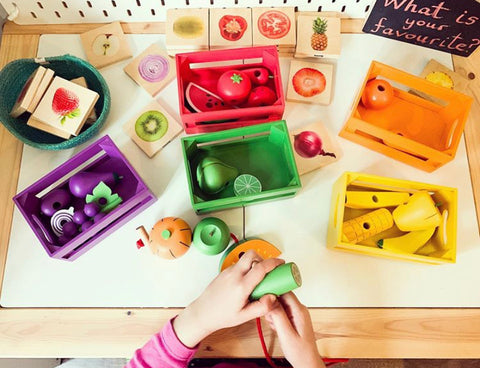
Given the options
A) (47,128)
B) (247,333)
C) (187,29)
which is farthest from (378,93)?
(47,128)

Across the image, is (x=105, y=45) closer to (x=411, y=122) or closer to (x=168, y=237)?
(x=168, y=237)

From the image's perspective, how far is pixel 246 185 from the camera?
759 millimetres

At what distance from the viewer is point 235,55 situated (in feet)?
2.61

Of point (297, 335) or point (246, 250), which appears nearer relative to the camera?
point (297, 335)

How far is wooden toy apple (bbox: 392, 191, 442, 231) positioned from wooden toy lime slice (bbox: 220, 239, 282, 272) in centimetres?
24

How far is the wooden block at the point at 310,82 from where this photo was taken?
2.77ft

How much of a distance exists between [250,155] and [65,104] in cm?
38

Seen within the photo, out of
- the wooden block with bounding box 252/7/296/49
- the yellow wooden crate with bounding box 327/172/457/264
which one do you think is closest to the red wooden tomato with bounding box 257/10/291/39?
the wooden block with bounding box 252/7/296/49

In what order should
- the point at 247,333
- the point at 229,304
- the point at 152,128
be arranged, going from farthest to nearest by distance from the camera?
the point at 152,128
the point at 247,333
the point at 229,304

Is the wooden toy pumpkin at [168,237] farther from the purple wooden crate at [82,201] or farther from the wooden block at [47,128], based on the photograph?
the wooden block at [47,128]

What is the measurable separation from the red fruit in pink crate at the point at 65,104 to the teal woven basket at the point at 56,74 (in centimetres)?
4

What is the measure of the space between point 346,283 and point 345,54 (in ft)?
1.62

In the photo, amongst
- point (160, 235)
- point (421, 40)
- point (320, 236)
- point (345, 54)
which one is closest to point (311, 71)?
point (345, 54)

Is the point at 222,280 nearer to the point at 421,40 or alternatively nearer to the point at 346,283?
the point at 346,283
